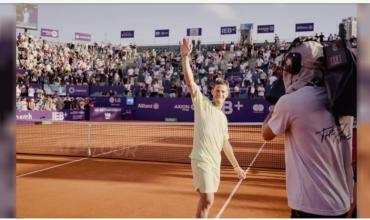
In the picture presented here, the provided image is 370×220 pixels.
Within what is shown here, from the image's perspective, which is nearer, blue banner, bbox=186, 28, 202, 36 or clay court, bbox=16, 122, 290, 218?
clay court, bbox=16, 122, 290, 218

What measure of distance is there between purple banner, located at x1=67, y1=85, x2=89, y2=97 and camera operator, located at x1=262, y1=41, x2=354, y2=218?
26.8 meters

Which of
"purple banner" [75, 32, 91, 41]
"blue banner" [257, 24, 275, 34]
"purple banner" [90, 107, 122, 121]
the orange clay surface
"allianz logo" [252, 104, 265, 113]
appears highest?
"purple banner" [75, 32, 91, 41]

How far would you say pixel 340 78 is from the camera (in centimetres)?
196

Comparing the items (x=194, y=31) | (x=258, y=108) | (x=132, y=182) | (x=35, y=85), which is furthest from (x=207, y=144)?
(x=194, y=31)

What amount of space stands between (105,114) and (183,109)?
538 centimetres

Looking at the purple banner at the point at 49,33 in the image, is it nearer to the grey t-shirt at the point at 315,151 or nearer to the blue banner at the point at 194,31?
the blue banner at the point at 194,31

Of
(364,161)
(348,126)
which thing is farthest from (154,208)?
(364,161)

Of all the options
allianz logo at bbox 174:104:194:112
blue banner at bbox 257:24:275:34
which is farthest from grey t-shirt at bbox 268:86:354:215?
blue banner at bbox 257:24:275:34

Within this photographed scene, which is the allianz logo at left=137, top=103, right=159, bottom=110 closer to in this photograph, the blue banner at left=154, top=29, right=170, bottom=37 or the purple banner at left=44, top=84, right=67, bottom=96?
the purple banner at left=44, top=84, right=67, bottom=96

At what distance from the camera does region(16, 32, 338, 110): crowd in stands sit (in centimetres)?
Answer: 2523

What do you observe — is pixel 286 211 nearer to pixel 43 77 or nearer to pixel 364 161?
pixel 364 161

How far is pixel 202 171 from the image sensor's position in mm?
4242

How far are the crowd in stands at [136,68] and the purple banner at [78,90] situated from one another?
71cm

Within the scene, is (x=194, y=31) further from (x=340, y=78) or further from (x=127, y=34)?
(x=340, y=78)
